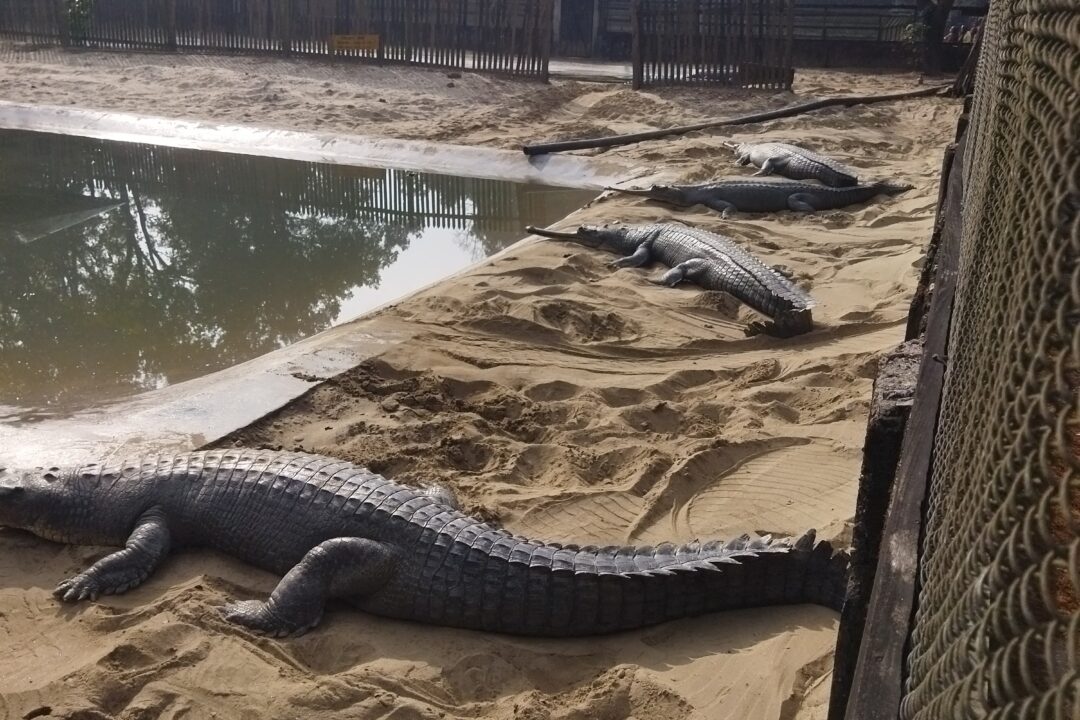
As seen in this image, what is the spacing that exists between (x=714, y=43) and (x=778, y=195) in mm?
7067

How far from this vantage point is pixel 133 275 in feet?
27.3

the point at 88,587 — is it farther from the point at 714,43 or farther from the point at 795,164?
the point at 714,43

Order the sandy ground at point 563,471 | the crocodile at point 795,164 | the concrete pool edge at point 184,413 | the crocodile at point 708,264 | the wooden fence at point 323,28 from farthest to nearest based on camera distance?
1. the wooden fence at point 323,28
2. the crocodile at point 795,164
3. the crocodile at point 708,264
4. the concrete pool edge at point 184,413
5. the sandy ground at point 563,471

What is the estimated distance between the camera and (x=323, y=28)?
17.9m

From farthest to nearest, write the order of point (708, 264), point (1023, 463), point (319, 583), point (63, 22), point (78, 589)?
point (63, 22)
point (708, 264)
point (78, 589)
point (319, 583)
point (1023, 463)

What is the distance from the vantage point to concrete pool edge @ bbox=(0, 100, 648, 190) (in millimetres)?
11625

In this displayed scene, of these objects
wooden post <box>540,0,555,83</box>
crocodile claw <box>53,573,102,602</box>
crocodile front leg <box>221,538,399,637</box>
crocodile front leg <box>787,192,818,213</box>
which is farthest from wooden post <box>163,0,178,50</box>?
crocodile front leg <box>221,538,399,637</box>

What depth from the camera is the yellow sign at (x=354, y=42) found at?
17.5 m

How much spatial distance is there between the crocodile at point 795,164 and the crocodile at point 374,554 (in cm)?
718

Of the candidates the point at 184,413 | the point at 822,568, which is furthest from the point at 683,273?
the point at 822,568

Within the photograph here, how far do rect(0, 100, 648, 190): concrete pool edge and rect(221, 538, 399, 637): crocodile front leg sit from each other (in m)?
8.16

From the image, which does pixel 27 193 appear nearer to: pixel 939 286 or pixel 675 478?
pixel 675 478

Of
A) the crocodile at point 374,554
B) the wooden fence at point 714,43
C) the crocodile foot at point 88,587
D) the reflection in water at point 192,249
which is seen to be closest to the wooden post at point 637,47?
the wooden fence at point 714,43

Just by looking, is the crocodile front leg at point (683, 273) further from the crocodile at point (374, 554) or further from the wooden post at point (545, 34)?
the wooden post at point (545, 34)
